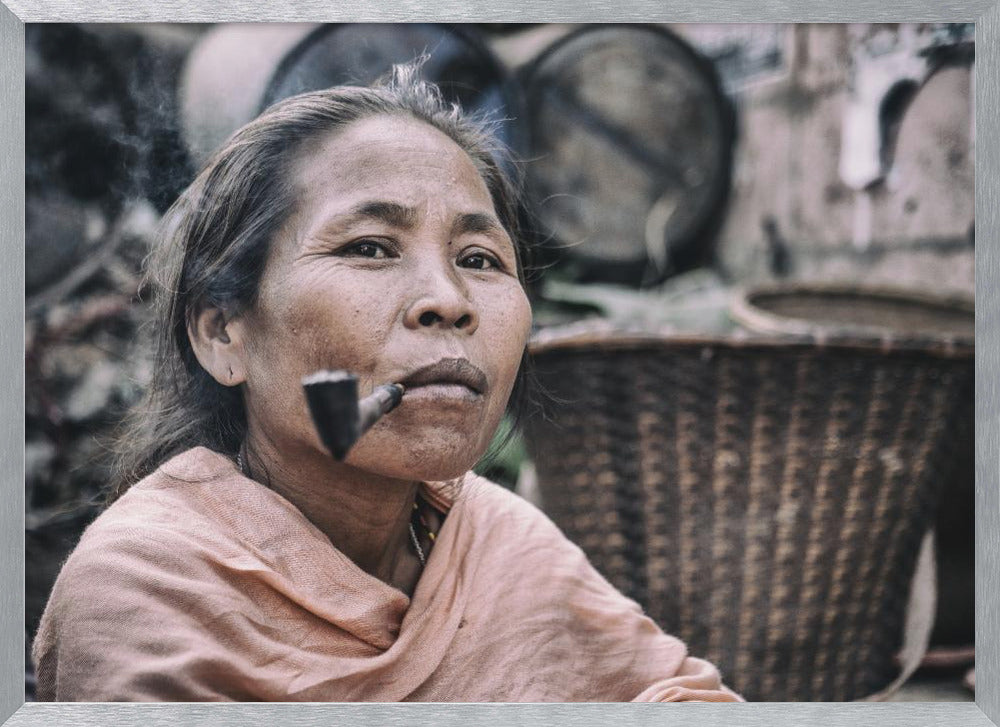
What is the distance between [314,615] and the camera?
1858 millimetres

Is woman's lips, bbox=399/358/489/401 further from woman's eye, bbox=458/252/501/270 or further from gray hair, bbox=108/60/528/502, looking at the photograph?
gray hair, bbox=108/60/528/502

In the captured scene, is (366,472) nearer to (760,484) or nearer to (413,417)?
(413,417)

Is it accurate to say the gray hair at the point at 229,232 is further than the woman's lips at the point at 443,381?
Yes

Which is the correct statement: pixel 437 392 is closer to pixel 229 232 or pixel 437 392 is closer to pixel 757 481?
pixel 229 232

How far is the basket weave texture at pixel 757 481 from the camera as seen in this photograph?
7.56 feet

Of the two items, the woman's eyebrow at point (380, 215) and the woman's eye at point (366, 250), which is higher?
the woman's eyebrow at point (380, 215)

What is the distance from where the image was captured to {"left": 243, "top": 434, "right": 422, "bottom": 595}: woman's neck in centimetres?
197

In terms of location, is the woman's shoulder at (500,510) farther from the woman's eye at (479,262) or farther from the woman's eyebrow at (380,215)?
the woman's eyebrow at (380,215)

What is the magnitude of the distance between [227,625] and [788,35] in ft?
5.03

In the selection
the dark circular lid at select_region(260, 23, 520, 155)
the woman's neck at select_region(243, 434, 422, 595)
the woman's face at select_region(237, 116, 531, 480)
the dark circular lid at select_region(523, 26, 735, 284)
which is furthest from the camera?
the dark circular lid at select_region(523, 26, 735, 284)

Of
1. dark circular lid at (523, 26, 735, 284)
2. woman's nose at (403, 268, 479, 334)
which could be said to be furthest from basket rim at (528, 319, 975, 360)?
woman's nose at (403, 268, 479, 334)

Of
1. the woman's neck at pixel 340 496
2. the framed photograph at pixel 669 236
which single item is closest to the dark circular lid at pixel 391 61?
the framed photograph at pixel 669 236

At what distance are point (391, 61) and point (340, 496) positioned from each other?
85 cm

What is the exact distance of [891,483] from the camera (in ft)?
7.66
